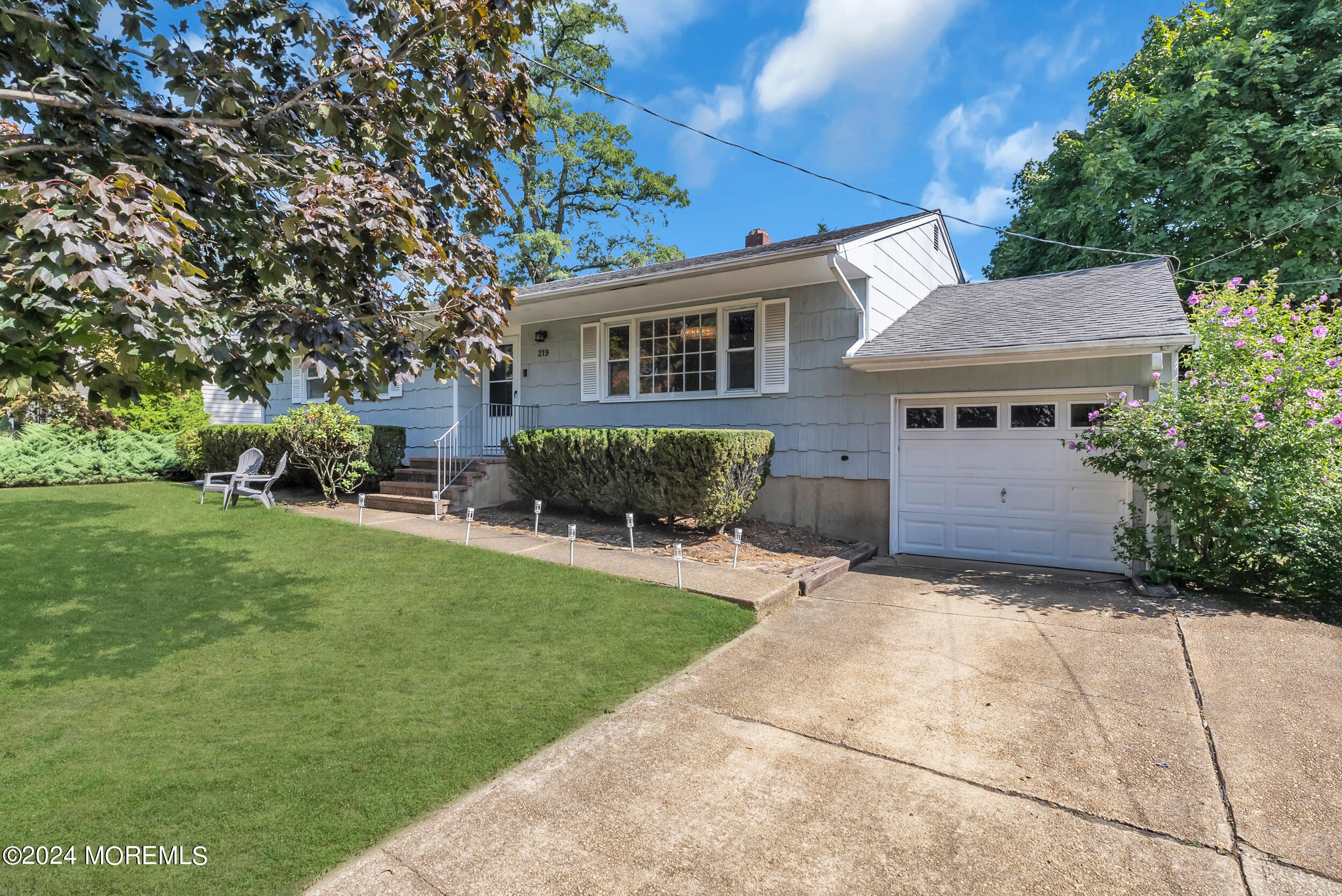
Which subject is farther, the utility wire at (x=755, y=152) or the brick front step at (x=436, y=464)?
the brick front step at (x=436, y=464)

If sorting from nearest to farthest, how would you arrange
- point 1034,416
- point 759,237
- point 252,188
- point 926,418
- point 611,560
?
point 252,188, point 611,560, point 1034,416, point 926,418, point 759,237

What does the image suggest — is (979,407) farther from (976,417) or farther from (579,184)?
(579,184)

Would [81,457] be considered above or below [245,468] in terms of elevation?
above

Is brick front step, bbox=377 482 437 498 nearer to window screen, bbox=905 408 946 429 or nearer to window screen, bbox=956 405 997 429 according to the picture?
window screen, bbox=905 408 946 429

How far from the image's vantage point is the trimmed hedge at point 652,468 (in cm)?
734

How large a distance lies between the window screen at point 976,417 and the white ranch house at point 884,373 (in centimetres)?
2

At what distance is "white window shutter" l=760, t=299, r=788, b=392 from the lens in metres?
8.84

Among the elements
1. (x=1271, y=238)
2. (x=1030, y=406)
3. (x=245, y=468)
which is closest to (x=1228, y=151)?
(x=1271, y=238)

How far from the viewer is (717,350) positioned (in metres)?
9.39

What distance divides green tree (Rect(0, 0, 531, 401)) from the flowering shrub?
630cm

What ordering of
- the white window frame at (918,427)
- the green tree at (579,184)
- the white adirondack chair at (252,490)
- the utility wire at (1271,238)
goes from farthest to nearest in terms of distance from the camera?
the green tree at (579,184) < the utility wire at (1271,238) < the white adirondack chair at (252,490) < the white window frame at (918,427)

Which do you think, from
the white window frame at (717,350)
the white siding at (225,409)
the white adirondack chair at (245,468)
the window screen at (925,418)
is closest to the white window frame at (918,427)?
the window screen at (925,418)

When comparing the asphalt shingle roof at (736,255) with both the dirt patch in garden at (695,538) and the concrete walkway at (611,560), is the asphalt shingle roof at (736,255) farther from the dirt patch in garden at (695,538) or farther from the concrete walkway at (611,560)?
the concrete walkway at (611,560)

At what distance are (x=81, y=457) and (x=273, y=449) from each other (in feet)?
13.3
